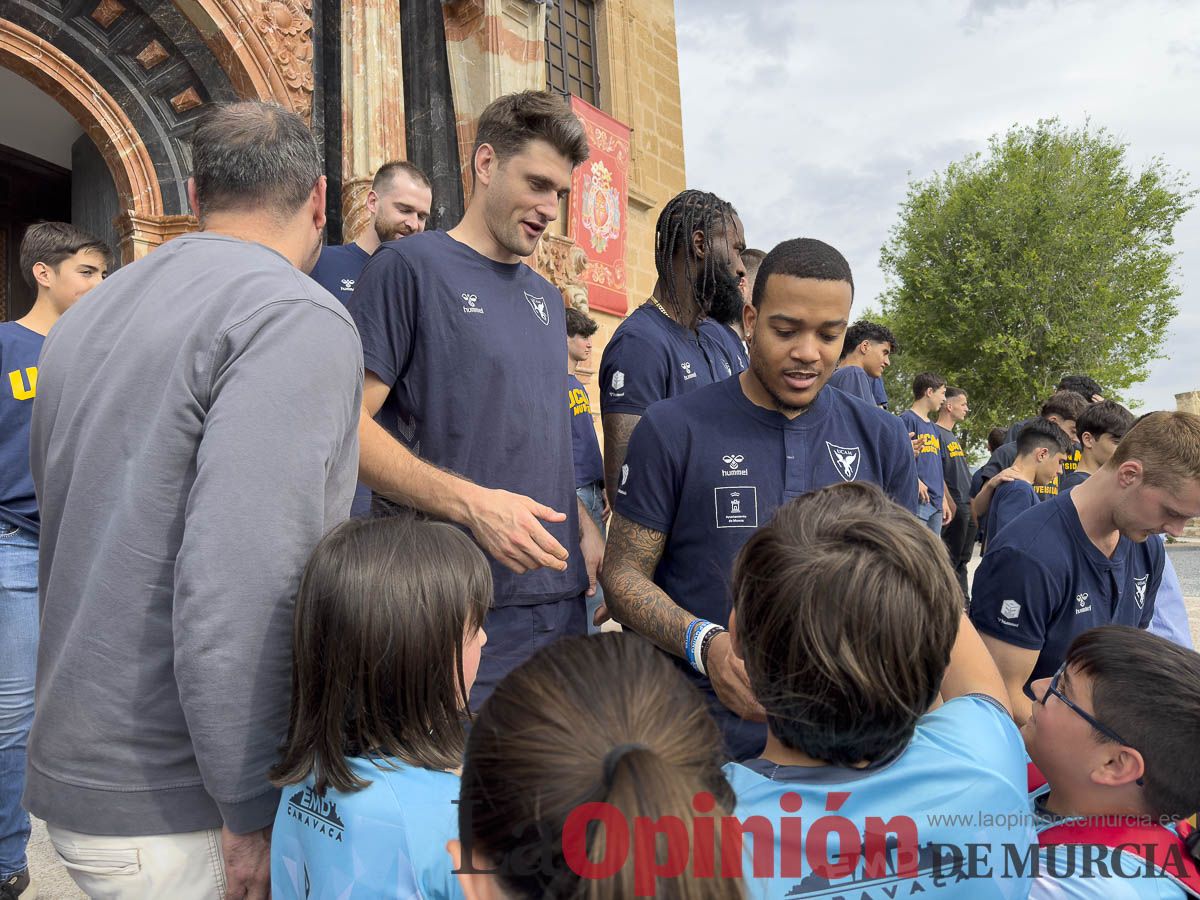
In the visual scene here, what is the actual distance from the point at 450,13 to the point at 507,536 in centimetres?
768

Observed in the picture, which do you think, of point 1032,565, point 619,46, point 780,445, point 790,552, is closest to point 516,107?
point 780,445

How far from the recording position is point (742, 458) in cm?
204

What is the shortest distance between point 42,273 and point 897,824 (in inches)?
146

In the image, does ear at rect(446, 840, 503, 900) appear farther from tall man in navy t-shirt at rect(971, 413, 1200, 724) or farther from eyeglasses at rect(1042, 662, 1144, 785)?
tall man in navy t-shirt at rect(971, 413, 1200, 724)

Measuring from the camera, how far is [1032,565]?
247 centimetres

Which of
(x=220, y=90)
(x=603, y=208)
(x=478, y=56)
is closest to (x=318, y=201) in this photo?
(x=220, y=90)

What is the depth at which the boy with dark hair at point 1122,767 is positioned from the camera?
1.47 m

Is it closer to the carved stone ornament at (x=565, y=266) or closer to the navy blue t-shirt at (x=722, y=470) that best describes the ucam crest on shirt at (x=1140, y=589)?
the navy blue t-shirt at (x=722, y=470)

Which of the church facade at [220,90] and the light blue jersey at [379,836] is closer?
the light blue jersey at [379,836]

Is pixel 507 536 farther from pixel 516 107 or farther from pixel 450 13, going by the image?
pixel 450 13

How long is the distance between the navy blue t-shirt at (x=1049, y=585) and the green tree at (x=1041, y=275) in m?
21.7

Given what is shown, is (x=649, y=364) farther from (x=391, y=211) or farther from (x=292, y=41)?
(x=292, y=41)

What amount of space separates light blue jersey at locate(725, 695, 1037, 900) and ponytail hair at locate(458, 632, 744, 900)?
214mm

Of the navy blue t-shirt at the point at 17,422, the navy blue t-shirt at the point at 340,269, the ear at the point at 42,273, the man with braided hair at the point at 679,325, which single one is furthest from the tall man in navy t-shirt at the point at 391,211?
the man with braided hair at the point at 679,325
